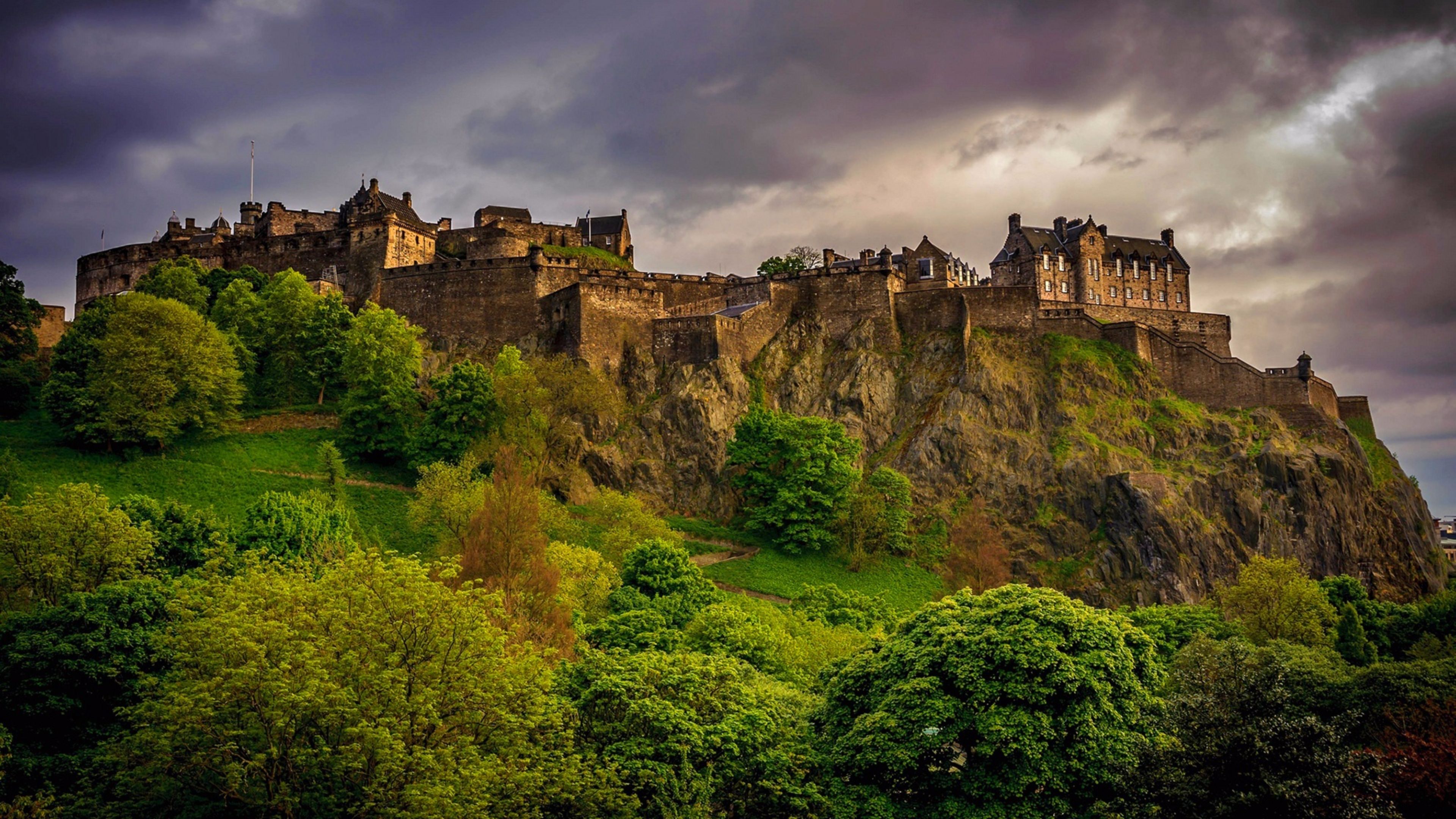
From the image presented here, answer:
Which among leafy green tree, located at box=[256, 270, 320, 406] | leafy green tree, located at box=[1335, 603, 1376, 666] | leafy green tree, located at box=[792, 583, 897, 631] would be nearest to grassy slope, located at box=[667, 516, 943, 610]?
leafy green tree, located at box=[792, 583, 897, 631]

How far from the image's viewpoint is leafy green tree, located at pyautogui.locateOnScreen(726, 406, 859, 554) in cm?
6016

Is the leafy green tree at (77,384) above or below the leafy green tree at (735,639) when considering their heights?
above

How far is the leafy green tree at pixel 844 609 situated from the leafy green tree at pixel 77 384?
32.7 metres

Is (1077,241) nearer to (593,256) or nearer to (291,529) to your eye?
(593,256)

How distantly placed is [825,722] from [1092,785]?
6273 millimetres

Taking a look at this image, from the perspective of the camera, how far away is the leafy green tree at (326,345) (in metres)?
64.3

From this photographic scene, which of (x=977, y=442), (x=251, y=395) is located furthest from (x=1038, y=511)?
(x=251, y=395)

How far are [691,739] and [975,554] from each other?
37512mm

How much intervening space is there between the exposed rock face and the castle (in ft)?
4.93

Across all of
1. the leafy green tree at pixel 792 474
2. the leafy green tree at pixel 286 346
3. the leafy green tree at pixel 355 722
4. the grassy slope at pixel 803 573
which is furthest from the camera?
the leafy green tree at pixel 286 346

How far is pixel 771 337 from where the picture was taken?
7225 cm

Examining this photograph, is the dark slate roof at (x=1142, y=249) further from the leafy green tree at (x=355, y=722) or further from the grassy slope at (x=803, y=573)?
the leafy green tree at (x=355, y=722)

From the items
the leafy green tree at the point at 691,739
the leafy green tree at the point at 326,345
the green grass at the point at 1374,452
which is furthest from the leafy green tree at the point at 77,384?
the green grass at the point at 1374,452

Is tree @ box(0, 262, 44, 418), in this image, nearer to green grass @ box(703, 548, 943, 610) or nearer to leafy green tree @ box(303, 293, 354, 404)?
leafy green tree @ box(303, 293, 354, 404)
